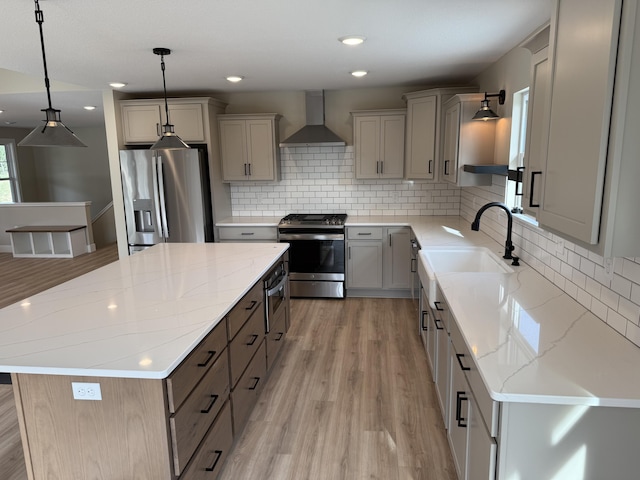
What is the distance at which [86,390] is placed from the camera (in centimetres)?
156

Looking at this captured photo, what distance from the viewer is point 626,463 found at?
138 cm

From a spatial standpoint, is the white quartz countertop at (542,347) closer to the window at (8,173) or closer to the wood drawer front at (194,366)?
the wood drawer front at (194,366)

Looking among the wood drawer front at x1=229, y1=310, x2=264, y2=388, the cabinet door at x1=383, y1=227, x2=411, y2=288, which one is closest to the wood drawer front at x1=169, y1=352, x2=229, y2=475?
the wood drawer front at x1=229, y1=310, x2=264, y2=388

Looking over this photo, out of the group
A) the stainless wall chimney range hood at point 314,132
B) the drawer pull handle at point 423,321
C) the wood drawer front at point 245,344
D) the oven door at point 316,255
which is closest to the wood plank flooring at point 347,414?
the drawer pull handle at point 423,321

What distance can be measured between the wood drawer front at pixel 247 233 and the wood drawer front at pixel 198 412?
2867 millimetres

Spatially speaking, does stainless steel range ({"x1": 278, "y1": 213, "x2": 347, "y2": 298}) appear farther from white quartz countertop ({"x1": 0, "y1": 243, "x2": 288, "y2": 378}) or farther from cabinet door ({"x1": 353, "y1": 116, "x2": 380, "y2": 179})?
white quartz countertop ({"x1": 0, "y1": 243, "x2": 288, "y2": 378})

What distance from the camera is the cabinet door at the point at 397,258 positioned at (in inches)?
185

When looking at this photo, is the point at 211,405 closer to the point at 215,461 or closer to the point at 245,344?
the point at 215,461

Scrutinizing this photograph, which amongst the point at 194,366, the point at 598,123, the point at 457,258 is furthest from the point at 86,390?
the point at 457,258

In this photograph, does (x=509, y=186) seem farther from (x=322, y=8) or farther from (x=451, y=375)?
(x=322, y=8)

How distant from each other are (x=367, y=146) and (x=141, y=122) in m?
2.60

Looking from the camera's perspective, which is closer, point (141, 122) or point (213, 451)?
point (213, 451)

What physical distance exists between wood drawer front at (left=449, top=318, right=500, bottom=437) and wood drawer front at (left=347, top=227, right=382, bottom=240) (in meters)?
2.73

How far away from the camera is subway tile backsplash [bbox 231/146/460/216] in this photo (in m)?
5.17
